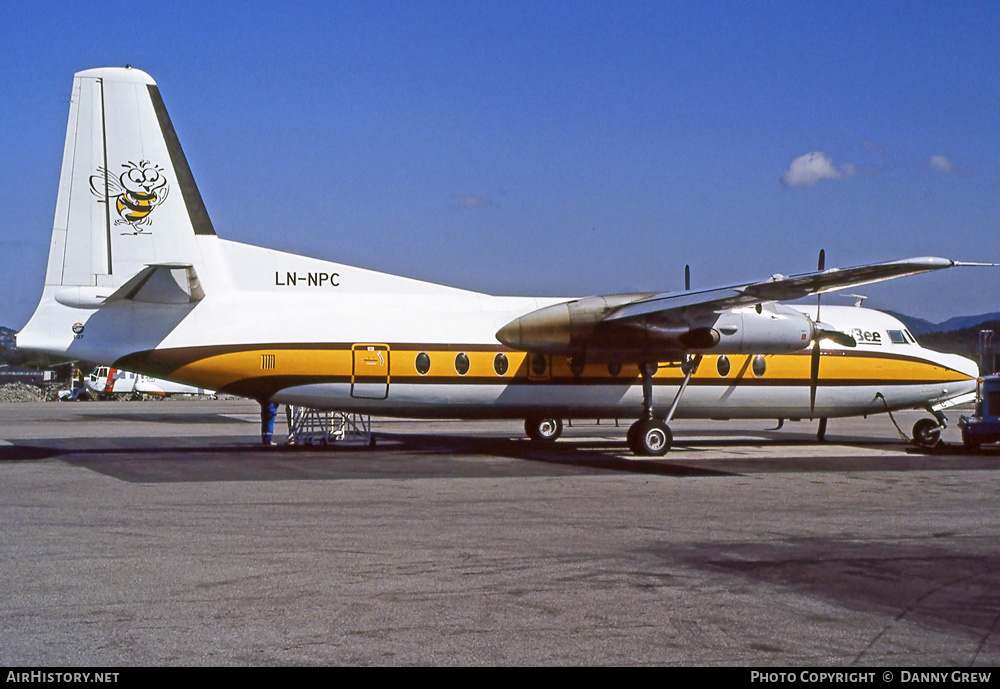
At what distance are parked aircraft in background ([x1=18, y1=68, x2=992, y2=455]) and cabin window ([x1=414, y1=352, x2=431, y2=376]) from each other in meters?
0.02

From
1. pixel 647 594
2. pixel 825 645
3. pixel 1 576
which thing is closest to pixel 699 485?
pixel 647 594

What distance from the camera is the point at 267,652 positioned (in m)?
6.15

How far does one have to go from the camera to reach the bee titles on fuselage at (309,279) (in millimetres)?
20467

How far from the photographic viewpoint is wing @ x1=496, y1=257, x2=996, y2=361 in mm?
19609

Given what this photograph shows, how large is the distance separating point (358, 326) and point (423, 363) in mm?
1546

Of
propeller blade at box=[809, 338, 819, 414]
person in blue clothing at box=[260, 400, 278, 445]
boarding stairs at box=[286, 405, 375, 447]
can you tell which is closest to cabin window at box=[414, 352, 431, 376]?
boarding stairs at box=[286, 405, 375, 447]

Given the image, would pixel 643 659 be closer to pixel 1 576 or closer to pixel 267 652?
pixel 267 652

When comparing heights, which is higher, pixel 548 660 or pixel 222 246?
pixel 222 246

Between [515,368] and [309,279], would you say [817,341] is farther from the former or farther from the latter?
[309,279]

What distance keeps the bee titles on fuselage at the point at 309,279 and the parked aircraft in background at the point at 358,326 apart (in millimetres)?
32

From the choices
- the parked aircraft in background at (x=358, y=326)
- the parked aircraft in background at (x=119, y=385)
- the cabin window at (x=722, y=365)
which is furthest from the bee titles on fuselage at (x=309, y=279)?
the parked aircraft in background at (x=119, y=385)

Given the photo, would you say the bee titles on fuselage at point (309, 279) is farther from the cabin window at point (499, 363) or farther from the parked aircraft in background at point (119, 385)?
the parked aircraft in background at point (119, 385)
